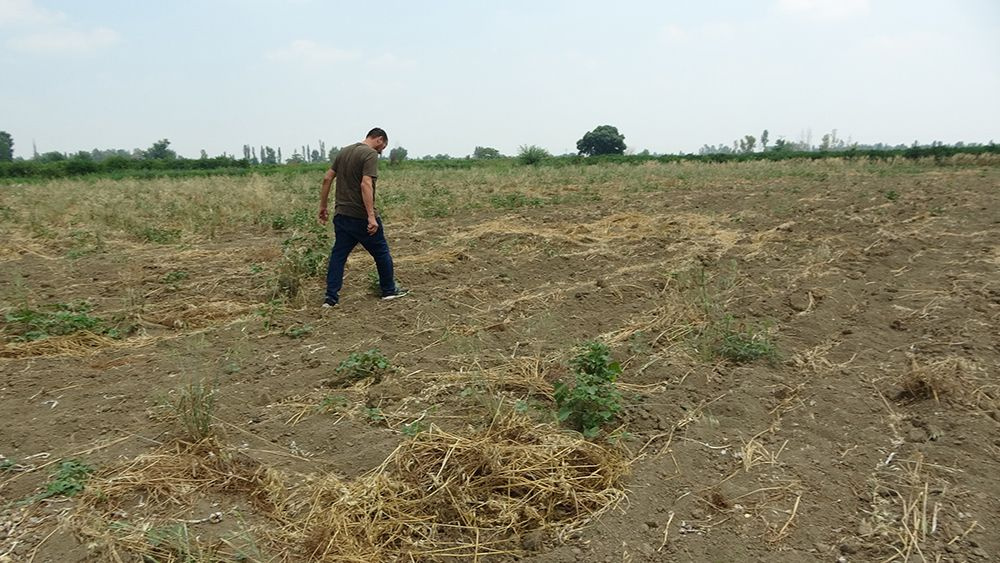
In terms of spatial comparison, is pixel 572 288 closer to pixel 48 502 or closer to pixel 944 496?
pixel 944 496

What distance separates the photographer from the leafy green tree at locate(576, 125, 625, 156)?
178ft

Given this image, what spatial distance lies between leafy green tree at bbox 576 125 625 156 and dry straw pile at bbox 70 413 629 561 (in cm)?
5322

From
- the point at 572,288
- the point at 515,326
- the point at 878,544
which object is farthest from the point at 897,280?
the point at 878,544

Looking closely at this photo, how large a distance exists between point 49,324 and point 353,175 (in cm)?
271

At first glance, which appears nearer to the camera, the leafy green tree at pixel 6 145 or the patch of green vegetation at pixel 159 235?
the patch of green vegetation at pixel 159 235

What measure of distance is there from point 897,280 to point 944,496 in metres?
4.12

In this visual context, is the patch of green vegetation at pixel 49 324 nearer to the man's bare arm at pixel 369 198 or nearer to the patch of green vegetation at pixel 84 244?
the man's bare arm at pixel 369 198

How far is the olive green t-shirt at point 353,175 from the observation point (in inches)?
→ 219

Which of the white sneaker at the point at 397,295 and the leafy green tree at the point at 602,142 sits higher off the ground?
the leafy green tree at the point at 602,142

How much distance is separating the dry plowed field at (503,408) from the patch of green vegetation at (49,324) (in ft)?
0.07

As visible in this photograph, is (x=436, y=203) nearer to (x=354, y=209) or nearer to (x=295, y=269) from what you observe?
(x=295, y=269)

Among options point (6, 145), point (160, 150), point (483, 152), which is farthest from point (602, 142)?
point (6, 145)

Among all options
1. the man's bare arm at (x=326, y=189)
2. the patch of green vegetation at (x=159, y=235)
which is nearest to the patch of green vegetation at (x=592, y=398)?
the man's bare arm at (x=326, y=189)

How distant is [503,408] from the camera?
10.7 feet
